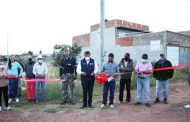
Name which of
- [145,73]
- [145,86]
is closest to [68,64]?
[145,73]

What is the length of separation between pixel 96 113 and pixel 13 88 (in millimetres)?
3915

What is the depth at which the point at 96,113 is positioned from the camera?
891 cm

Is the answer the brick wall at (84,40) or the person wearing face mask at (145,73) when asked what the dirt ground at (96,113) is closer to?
the person wearing face mask at (145,73)

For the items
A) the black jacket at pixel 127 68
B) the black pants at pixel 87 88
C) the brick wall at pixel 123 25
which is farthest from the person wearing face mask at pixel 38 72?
the brick wall at pixel 123 25

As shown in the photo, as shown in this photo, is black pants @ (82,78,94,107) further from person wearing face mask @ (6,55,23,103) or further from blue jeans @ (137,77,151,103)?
person wearing face mask @ (6,55,23,103)

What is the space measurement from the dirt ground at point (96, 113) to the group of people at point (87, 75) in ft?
1.35

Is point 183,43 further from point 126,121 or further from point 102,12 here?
point 126,121

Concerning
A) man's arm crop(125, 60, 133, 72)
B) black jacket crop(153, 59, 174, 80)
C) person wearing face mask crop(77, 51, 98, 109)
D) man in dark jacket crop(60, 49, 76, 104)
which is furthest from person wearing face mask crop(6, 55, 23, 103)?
black jacket crop(153, 59, 174, 80)

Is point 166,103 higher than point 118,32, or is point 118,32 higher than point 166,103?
point 118,32

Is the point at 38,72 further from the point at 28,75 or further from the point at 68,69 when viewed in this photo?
the point at 68,69

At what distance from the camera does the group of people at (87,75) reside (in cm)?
964

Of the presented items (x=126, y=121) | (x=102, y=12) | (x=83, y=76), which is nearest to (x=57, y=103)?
(x=83, y=76)

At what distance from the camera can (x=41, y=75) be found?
426 inches

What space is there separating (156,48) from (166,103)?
16359 millimetres
